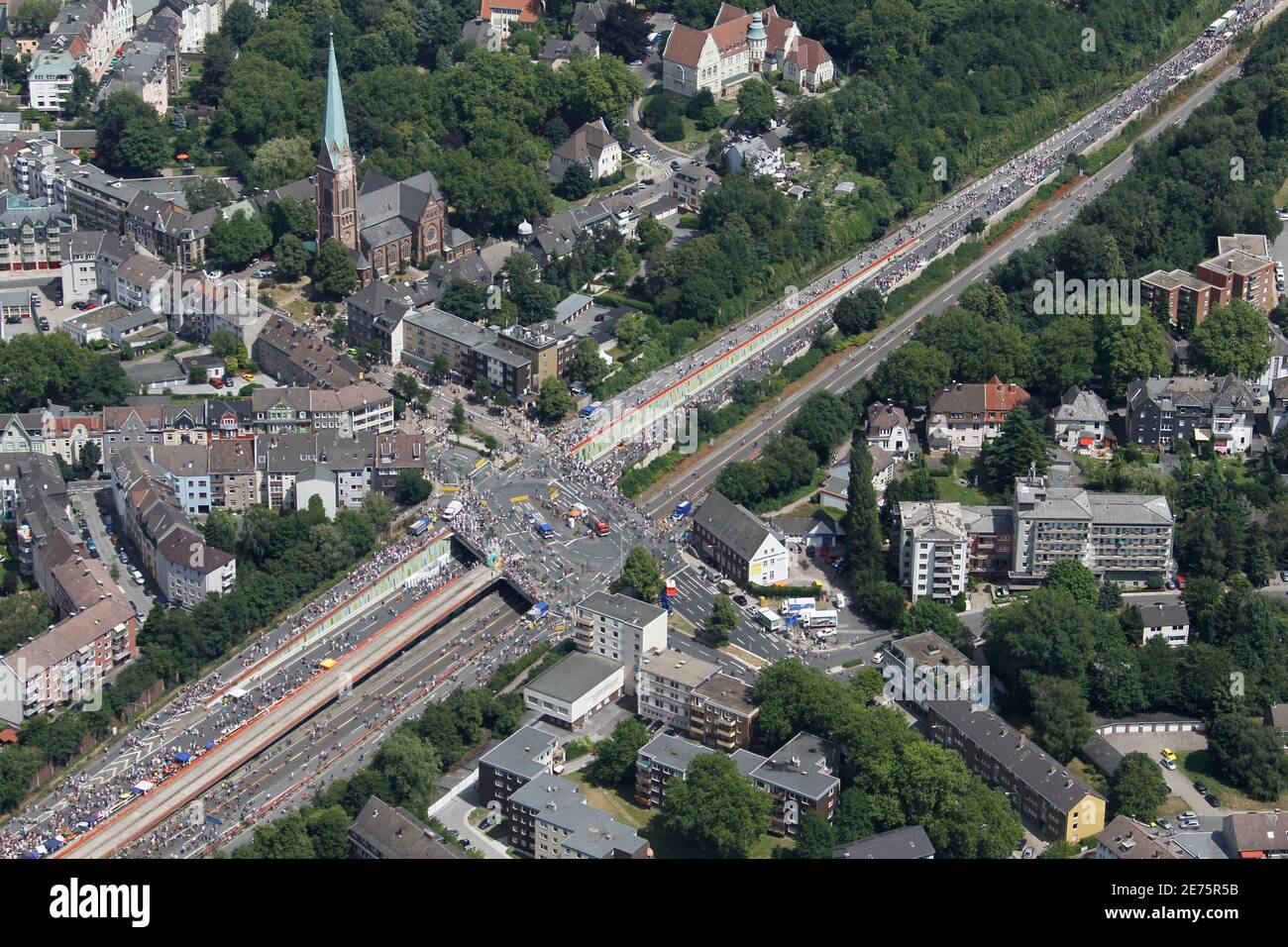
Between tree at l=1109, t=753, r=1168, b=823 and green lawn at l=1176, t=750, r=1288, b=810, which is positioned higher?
tree at l=1109, t=753, r=1168, b=823

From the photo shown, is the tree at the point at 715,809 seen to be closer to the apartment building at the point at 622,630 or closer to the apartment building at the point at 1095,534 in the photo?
the apartment building at the point at 622,630

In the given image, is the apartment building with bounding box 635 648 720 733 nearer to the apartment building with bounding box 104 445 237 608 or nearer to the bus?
the bus

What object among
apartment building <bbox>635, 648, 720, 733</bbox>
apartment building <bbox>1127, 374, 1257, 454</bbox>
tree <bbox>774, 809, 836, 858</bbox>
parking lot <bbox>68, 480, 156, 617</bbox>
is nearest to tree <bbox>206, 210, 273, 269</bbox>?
parking lot <bbox>68, 480, 156, 617</bbox>

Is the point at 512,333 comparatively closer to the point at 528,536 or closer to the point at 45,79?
the point at 528,536

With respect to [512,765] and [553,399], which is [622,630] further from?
[553,399]

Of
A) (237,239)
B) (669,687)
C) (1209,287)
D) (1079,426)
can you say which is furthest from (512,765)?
(1209,287)

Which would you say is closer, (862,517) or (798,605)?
(798,605)

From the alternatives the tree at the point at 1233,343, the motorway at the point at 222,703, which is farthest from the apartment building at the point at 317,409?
the tree at the point at 1233,343
